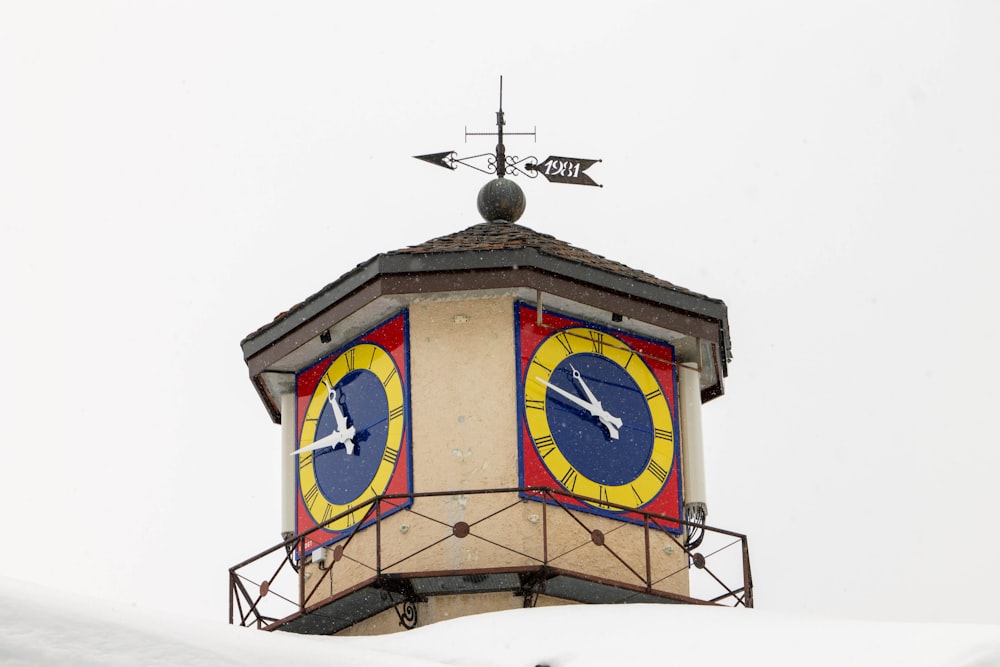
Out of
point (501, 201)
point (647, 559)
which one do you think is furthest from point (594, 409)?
A: point (501, 201)

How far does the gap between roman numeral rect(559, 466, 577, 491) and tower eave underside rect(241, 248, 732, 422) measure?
1.64m

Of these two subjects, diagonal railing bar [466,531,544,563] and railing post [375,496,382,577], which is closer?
railing post [375,496,382,577]

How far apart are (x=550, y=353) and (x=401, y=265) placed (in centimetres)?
162

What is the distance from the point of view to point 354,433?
18.7 metres

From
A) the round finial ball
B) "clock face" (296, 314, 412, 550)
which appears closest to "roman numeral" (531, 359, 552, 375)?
"clock face" (296, 314, 412, 550)

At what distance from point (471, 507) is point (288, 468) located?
2.73m

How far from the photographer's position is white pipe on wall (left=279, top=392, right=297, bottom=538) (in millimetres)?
19422

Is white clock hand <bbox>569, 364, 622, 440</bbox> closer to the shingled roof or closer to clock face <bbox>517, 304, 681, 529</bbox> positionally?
clock face <bbox>517, 304, 681, 529</bbox>

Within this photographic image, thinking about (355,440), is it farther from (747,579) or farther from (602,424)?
(747,579)

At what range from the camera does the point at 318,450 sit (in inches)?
753

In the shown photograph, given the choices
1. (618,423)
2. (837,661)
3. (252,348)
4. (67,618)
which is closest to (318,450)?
(252,348)

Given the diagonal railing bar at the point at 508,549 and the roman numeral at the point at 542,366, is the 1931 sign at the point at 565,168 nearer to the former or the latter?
the roman numeral at the point at 542,366

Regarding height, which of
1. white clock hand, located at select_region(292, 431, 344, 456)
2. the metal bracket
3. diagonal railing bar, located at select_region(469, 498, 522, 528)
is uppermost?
white clock hand, located at select_region(292, 431, 344, 456)

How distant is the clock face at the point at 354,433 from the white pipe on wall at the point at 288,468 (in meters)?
0.18
